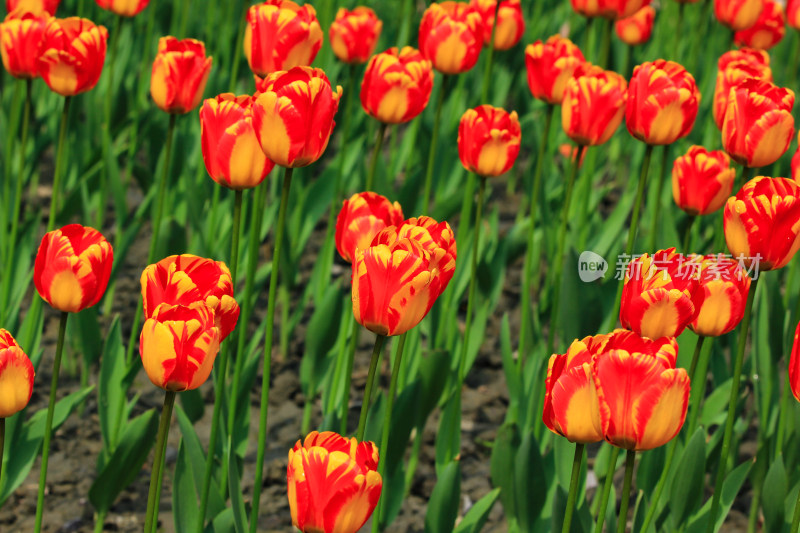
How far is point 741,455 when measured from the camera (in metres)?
2.70

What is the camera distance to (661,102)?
1929mm

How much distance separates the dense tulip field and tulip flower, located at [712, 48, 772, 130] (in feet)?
0.06

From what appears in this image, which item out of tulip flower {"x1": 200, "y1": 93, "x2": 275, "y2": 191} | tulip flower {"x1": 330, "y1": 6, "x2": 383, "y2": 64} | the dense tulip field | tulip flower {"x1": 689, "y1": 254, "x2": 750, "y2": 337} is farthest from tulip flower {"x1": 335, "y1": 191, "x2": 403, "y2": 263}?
tulip flower {"x1": 330, "y1": 6, "x2": 383, "y2": 64}

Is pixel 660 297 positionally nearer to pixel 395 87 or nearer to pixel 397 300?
pixel 397 300

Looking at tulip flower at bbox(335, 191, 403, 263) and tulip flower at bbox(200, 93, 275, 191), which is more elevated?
tulip flower at bbox(200, 93, 275, 191)

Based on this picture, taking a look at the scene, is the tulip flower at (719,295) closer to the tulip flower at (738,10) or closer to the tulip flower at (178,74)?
the tulip flower at (178,74)

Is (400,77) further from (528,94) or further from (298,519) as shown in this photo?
(528,94)

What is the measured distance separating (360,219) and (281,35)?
0.58 m

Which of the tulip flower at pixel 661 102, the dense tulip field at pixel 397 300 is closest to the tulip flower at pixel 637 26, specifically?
the dense tulip field at pixel 397 300

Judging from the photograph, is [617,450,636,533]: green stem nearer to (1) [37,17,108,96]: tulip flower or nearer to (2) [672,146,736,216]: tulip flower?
(2) [672,146,736,216]: tulip flower

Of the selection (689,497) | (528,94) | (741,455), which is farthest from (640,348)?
(528,94)

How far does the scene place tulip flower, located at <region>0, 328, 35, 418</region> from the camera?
1256mm

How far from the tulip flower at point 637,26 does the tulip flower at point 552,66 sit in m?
1.13

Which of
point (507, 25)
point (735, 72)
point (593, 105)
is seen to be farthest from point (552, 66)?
point (507, 25)
